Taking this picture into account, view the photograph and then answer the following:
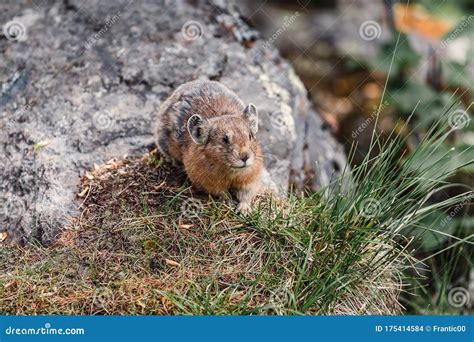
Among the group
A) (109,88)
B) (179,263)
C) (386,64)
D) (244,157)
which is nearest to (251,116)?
(244,157)

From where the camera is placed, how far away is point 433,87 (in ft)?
28.5

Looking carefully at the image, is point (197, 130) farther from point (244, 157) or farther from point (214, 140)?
point (244, 157)

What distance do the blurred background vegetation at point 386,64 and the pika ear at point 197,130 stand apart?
2.51m

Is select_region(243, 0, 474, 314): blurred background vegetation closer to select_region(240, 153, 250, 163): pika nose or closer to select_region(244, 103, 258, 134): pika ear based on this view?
select_region(244, 103, 258, 134): pika ear

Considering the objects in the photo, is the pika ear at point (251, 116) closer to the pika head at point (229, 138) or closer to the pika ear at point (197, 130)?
the pika head at point (229, 138)

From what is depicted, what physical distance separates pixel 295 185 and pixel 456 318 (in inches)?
90.1

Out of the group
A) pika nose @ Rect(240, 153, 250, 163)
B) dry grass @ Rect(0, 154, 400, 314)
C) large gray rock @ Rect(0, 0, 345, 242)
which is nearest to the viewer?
dry grass @ Rect(0, 154, 400, 314)

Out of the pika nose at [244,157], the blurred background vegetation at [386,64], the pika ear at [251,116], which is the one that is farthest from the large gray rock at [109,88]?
the pika nose at [244,157]

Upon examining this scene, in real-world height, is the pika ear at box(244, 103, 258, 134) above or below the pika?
above

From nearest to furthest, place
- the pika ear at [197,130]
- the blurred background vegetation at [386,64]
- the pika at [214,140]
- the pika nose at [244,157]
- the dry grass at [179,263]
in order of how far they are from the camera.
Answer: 1. the dry grass at [179,263]
2. the pika nose at [244,157]
3. the pika at [214,140]
4. the pika ear at [197,130]
5. the blurred background vegetation at [386,64]

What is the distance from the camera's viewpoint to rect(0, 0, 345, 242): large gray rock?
6363 mm

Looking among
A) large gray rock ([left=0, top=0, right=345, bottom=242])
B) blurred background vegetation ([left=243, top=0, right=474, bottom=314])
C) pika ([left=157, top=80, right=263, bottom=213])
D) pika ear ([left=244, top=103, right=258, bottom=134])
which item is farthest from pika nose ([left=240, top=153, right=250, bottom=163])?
blurred background vegetation ([left=243, top=0, right=474, bottom=314])

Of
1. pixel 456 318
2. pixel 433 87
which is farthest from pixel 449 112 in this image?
pixel 433 87

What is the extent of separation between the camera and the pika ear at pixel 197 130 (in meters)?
5.87
